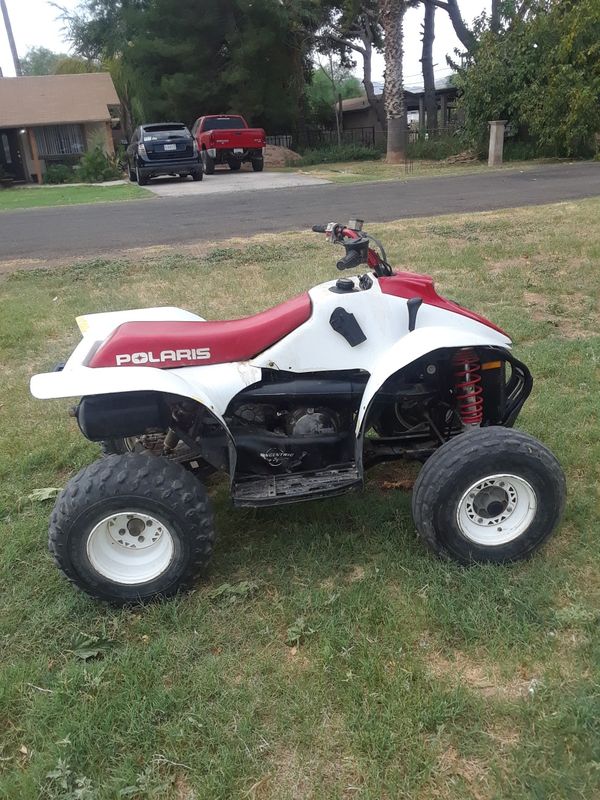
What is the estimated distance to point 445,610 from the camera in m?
2.78

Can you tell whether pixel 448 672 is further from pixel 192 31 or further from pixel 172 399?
pixel 192 31

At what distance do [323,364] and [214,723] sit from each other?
1465mm

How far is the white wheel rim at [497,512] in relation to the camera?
9.87 ft

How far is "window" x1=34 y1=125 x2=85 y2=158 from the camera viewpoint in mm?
32812

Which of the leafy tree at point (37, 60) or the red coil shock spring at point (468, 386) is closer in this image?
the red coil shock spring at point (468, 386)

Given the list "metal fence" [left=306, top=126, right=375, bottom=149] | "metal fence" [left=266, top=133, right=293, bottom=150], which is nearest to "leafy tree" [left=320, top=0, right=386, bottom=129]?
"metal fence" [left=306, top=126, right=375, bottom=149]

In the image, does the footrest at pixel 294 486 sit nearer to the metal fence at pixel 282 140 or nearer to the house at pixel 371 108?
the metal fence at pixel 282 140

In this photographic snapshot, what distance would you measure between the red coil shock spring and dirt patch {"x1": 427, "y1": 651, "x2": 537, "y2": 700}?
111cm

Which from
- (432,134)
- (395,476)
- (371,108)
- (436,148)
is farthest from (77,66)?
(395,476)

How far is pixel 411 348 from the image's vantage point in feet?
9.58

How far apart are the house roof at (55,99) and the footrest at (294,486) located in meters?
33.3

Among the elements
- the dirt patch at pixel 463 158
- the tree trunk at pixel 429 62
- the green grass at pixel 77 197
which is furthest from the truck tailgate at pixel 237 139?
the tree trunk at pixel 429 62

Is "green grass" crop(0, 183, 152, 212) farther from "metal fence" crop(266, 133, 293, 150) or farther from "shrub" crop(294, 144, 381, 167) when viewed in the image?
"metal fence" crop(266, 133, 293, 150)

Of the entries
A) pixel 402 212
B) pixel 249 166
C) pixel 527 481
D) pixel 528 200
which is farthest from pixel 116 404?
pixel 249 166
